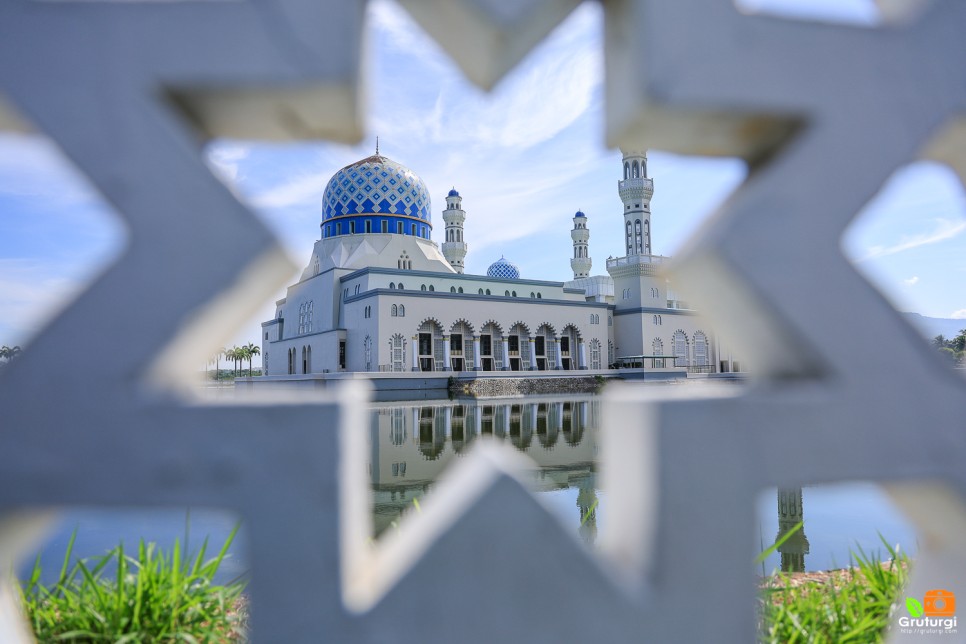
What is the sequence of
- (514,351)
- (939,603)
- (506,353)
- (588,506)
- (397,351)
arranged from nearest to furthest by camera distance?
(939,603) < (588,506) < (397,351) < (506,353) < (514,351)

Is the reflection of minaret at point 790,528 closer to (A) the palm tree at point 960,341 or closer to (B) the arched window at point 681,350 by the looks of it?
(B) the arched window at point 681,350

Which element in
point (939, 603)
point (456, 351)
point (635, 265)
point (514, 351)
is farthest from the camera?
point (635, 265)

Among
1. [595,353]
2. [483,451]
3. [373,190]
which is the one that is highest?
[373,190]

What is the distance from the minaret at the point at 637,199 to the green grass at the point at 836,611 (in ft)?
78.3

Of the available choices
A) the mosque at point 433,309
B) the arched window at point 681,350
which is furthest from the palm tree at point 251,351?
the arched window at point 681,350

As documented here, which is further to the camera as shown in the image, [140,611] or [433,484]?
[433,484]

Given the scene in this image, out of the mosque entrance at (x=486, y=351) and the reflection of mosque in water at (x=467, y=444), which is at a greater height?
the mosque entrance at (x=486, y=351)

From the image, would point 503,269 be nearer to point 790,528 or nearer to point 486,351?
point 486,351

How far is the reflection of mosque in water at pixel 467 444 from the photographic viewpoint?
4.48 m

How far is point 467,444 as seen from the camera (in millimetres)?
7051

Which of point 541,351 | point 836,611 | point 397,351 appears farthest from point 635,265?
point 836,611

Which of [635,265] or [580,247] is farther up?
[580,247]

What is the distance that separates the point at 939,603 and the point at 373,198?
25.5m

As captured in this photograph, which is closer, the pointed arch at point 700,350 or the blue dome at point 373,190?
the blue dome at point 373,190
